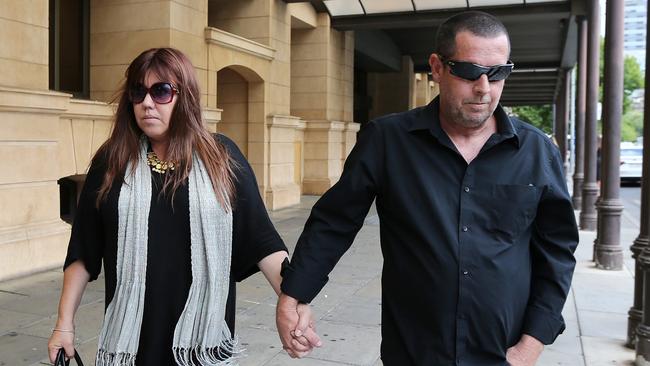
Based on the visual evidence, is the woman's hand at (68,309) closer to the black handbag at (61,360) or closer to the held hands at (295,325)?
the black handbag at (61,360)

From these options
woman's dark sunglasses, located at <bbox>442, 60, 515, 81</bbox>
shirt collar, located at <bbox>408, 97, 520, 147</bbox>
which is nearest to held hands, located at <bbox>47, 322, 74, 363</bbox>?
shirt collar, located at <bbox>408, 97, 520, 147</bbox>

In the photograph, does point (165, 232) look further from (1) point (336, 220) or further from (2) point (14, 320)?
(2) point (14, 320)

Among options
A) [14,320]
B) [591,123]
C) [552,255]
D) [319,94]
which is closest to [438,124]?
[552,255]

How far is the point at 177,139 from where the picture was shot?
8.33ft

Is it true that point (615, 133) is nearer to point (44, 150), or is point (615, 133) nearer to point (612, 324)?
point (612, 324)

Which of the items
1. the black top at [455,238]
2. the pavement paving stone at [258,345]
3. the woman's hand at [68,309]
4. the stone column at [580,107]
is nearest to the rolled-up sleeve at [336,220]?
the black top at [455,238]

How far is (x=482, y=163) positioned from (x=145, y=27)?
32.0 feet

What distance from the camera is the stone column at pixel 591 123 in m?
12.3

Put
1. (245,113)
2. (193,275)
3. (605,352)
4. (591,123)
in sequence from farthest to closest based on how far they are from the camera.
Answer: (245,113)
(591,123)
(605,352)
(193,275)

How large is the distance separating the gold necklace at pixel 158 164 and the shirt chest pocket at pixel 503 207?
1.18 m

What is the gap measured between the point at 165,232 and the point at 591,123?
37.7 ft

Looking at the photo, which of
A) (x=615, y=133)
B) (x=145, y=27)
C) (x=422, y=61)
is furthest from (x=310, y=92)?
(x=422, y=61)

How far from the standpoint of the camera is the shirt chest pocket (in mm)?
2197

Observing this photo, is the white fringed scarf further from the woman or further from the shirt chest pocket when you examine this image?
the shirt chest pocket
